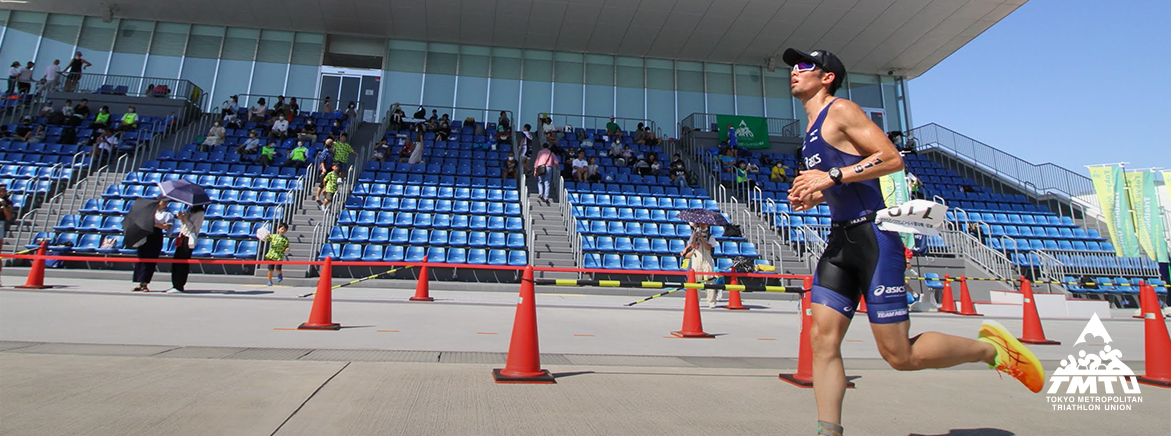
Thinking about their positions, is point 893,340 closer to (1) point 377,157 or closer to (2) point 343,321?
(2) point 343,321

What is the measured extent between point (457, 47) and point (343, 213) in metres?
12.9

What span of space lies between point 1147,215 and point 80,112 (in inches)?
1288

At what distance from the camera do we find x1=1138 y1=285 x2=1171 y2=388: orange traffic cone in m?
4.30

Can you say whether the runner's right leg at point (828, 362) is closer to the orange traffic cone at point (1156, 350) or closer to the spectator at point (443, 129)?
the orange traffic cone at point (1156, 350)

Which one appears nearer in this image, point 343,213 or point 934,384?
point 934,384

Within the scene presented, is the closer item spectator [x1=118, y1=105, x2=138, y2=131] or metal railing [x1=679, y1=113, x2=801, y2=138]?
spectator [x1=118, y1=105, x2=138, y2=131]

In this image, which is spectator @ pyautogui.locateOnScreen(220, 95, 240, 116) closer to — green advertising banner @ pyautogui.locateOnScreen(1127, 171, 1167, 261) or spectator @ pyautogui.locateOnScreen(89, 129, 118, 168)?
spectator @ pyautogui.locateOnScreen(89, 129, 118, 168)

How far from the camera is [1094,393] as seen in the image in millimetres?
3758

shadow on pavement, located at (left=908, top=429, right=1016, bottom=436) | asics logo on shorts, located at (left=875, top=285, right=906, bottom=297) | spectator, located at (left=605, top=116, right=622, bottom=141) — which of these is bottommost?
shadow on pavement, located at (left=908, top=429, right=1016, bottom=436)

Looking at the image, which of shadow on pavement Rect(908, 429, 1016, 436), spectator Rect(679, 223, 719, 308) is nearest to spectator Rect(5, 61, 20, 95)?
spectator Rect(679, 223, 719, 308)

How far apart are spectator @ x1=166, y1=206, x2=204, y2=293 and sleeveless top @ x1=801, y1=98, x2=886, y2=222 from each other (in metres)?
10.4

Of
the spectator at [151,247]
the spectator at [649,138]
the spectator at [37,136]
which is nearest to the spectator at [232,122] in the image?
the spectator at [37,136]

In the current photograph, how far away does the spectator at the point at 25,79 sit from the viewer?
822 inches

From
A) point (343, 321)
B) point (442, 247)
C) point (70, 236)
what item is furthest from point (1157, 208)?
point (70, 236)
